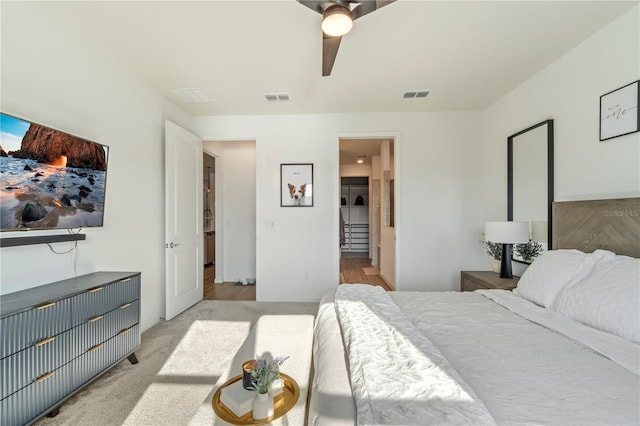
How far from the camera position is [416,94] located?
11.0 feet

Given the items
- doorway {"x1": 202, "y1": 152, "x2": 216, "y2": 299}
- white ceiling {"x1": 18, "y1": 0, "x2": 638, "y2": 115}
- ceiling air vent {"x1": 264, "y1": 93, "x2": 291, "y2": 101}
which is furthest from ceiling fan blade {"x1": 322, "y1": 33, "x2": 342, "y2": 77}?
doorway {"x1": 202, "y1": 152, "x2": 216, "y2": 299}

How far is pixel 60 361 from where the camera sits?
170 centimetres

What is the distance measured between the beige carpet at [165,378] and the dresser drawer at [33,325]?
0.58m

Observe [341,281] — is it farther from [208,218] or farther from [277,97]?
[208,218]

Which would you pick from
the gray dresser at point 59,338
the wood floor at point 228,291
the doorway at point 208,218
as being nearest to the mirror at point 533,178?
the wood floor at point 228,291

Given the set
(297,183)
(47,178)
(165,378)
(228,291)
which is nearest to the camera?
(47,178)

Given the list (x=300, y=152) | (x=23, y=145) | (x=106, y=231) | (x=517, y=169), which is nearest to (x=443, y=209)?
(x=517, y=169)

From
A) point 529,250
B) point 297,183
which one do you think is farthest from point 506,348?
point 297,183

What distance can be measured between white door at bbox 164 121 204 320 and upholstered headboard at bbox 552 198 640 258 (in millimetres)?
3936

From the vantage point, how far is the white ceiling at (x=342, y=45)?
1945 mm

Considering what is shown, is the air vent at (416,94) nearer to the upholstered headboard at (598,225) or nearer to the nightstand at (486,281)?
the upholstered headboard at (598,225)

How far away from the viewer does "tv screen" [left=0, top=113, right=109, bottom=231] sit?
5.33 ft

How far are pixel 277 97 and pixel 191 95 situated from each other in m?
1.03

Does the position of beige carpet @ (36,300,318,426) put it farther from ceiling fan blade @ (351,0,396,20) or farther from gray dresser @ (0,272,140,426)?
ceiling fan blade @ (351,0,396,20)
